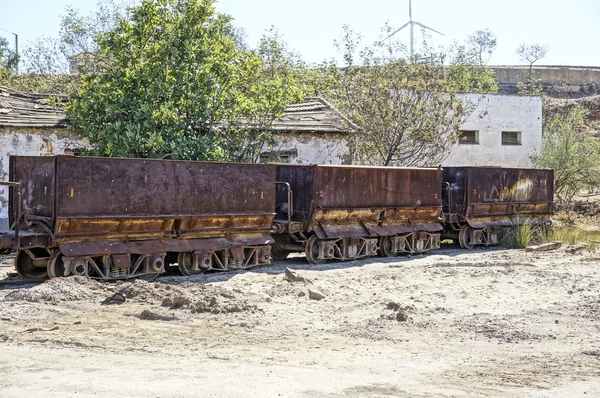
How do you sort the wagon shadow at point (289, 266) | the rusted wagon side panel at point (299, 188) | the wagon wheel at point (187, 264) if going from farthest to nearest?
the rusted wagon side panel at point (299, 188), the wagon wheel at point (187, 264), the wagon shadow at point (289, 266)

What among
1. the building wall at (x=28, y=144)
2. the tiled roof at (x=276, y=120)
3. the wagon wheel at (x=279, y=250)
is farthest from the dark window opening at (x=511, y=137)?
the building wall at (x=28, y=144)

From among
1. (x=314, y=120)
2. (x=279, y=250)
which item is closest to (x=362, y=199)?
(x=279, y=250)

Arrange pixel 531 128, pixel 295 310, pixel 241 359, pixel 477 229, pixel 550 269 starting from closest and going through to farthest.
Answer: pixel 241 359 < pixel 295 310 < pixel 550 269 < pixel 477 229 < pixel 531 128

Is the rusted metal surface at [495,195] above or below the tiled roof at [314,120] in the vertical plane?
below

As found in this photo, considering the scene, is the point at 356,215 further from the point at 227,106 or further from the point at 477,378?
the point at 477,378

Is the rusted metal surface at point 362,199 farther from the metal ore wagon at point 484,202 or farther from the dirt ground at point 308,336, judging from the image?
the dirt ground at point 308,336

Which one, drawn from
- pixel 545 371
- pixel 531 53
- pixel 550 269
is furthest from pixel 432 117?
pixel 531 53

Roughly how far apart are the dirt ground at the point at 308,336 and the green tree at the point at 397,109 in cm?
1061

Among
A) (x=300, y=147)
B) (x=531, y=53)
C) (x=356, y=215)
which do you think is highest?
(x=531, y=53)

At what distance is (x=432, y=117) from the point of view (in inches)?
1027

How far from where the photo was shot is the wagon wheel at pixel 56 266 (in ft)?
46.1

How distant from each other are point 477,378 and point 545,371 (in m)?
0.85

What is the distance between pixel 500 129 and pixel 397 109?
13.8 metres

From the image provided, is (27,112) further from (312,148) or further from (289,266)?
(289,266)
